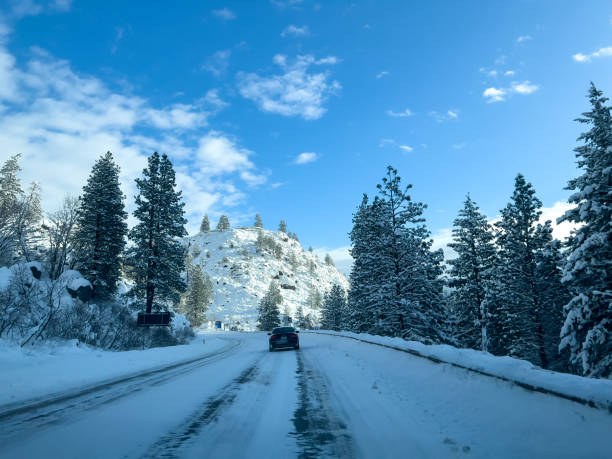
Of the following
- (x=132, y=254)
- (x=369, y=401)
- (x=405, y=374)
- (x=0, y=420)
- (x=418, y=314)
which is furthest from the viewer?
(x=132, y=254)

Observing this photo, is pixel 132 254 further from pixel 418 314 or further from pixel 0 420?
pixel 0 420

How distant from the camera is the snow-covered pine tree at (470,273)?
28281 millimetres

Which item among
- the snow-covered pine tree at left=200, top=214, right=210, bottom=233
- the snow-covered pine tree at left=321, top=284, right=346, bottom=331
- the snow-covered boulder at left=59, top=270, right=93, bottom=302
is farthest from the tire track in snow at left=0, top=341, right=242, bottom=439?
the snow-covered pine tree at left=200, top=214, right=210, bottom=233

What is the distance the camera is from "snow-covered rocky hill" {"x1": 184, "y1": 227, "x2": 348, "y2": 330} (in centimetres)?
12212

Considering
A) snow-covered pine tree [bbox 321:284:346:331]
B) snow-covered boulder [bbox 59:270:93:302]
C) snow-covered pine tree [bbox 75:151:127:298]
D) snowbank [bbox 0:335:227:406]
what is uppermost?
snow-covered pine tree [bbox 75:151:127:298]

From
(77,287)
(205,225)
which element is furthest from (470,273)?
(205,225)

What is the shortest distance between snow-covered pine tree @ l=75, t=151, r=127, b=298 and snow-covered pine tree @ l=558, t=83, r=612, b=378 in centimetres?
3210

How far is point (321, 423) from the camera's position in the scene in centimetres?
439

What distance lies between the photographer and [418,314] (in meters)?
21.8

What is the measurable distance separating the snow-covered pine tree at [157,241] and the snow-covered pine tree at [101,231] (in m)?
2.92

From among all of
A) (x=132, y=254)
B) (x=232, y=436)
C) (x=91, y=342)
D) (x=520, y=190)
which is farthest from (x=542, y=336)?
(x=132, y=254)

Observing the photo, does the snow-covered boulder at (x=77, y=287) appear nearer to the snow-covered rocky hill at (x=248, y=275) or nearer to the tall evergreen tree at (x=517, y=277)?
the tall evergreen tree at (x=517, y=277)

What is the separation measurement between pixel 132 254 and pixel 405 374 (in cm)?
2529

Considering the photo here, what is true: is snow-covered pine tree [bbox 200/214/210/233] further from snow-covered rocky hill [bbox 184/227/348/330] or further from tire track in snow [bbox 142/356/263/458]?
tire track in snow [bbox 142/356/263/458]
